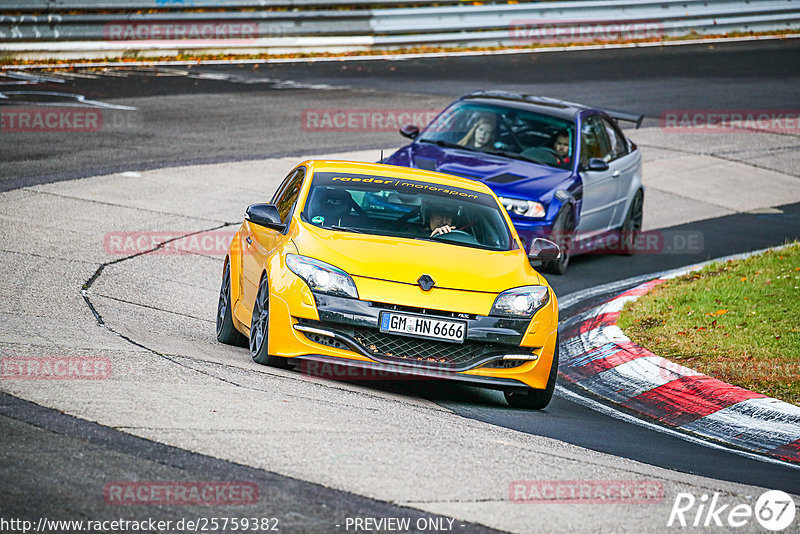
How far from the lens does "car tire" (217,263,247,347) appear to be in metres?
8.88

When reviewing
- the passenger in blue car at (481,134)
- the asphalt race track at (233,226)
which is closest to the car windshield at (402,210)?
the asphalt race track at (233,226)

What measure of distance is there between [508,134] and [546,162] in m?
0.60

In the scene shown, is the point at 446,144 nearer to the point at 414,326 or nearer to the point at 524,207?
the point at 524,207

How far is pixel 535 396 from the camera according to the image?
8.06 m

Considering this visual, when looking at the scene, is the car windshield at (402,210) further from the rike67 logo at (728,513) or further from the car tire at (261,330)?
the rike67 logo at (728,513)

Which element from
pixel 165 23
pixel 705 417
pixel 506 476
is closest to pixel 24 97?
pixel 165 23

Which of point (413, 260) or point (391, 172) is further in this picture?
point (391, 172)

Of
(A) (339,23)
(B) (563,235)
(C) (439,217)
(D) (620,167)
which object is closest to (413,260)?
(C) (439,217)

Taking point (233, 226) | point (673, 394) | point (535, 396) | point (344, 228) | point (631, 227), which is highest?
point (344, 228)

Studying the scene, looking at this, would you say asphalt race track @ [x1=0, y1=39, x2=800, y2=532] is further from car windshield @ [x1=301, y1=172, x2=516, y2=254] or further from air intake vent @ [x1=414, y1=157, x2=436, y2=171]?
air intake vent @ [x1=414, y1=157, x2=436, y2=171]

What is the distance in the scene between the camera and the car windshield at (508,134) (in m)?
13.5

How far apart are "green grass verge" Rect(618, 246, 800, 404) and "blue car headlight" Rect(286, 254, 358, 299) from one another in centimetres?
308

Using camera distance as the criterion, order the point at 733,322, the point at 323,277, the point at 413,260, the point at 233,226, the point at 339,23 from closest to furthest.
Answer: the point at 323,277 < the point at 413,260 < the point at 733,322 < the point at 233,226 < the point at 339,23

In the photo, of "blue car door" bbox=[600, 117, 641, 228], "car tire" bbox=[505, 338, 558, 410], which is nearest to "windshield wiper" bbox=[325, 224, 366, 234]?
"car tire" bbox=[505, 338, 558, 410]
